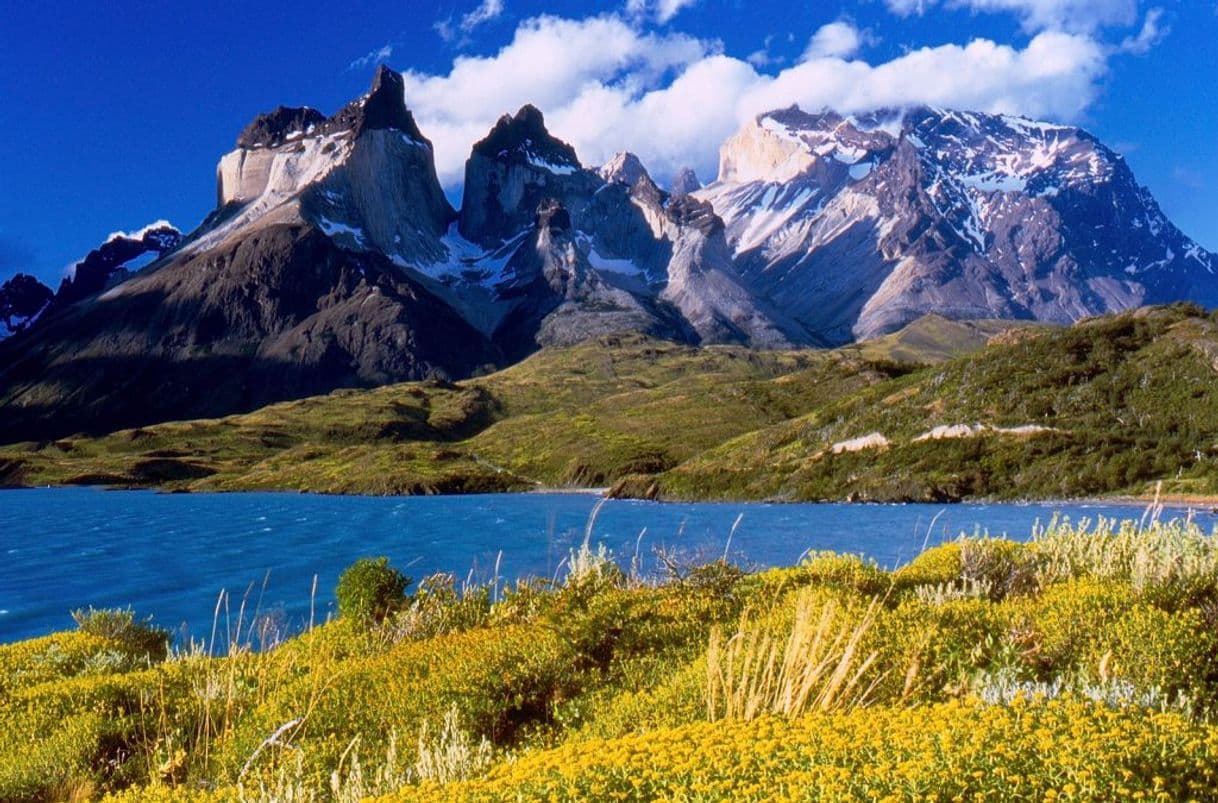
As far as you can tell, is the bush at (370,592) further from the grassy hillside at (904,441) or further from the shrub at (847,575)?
the grassy hillside at (904,441)

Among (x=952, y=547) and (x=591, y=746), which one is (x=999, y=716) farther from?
(x=952, y=547)

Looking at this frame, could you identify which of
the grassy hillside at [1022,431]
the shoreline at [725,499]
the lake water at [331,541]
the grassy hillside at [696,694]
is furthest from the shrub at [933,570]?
the grassy hillside at [1022,431]

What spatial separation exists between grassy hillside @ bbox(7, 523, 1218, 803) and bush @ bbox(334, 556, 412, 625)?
13cm

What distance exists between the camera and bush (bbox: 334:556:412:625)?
16.4m

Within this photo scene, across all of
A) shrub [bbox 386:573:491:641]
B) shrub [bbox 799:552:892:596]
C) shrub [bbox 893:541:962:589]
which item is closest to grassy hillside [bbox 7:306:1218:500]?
shrub [bbox 893:541:962:589]

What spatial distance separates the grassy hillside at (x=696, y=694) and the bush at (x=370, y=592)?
13 cm

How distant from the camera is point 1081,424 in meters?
86.2

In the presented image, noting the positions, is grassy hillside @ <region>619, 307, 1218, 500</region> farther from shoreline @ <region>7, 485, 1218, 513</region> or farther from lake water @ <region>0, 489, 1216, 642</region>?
lake water @ <region>0, 489, 1216, 642</region>

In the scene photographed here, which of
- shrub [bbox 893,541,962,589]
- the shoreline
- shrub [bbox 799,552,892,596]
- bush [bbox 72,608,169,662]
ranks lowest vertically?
the shoreline

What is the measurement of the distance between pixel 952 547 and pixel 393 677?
11244 mm

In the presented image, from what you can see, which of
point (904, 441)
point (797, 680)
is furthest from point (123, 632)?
point (904, 441)

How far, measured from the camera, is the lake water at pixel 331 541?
3912cm

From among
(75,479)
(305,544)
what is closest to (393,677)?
(305,544)

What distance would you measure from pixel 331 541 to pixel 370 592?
51116 mm
